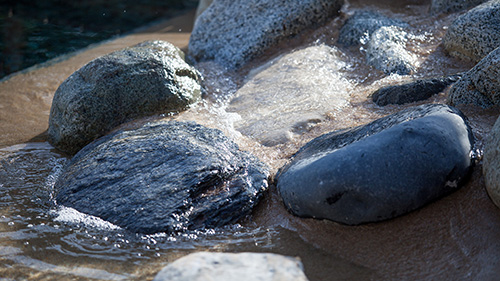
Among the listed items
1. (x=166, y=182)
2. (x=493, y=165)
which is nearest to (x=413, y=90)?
(x=493, y=165)

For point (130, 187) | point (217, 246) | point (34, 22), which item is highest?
point (34, 22)

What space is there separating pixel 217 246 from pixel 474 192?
183cm

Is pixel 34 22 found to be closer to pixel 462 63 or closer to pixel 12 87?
pixel 12 87

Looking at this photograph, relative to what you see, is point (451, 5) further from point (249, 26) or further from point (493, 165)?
point (493, 165)

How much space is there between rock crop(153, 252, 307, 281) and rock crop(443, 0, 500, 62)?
408cm

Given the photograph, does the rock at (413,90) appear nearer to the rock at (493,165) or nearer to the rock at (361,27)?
the rock at (493,165)

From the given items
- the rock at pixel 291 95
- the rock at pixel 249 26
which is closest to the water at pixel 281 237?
the rock at pixel 291 95

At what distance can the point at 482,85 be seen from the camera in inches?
166

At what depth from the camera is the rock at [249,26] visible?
7035 millimetres

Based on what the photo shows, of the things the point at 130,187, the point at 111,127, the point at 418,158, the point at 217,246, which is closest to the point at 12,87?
the point at 111,127

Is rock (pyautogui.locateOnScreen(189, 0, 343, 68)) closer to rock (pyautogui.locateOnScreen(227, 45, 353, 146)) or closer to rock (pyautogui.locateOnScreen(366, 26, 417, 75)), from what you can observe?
rock (pyautogui.locateOnScreen(227, 45, 353, 146))

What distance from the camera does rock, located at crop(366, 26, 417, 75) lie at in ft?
18.6

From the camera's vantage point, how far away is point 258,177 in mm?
3988

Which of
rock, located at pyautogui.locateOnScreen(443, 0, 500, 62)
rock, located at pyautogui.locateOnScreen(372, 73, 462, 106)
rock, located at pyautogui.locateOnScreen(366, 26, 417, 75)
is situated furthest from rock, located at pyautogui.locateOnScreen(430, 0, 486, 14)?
rock, located at pyautogui.locateOnScreen(372, 73, 462, 106)
